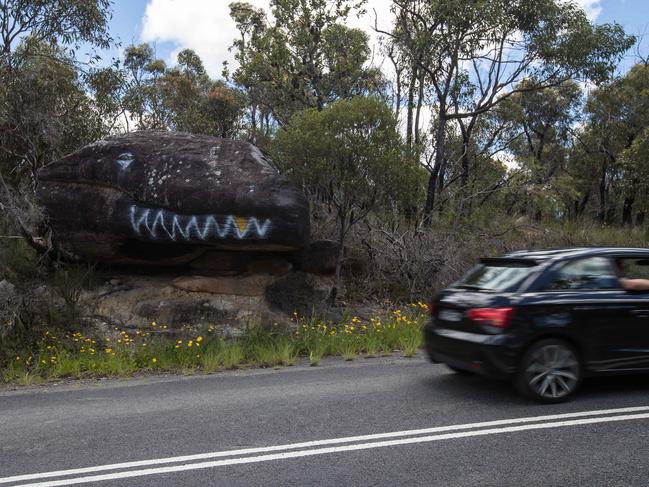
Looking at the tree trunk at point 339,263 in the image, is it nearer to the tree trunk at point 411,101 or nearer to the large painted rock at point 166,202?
the large painted rock at point 166,202

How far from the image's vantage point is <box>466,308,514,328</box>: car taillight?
5.89 m

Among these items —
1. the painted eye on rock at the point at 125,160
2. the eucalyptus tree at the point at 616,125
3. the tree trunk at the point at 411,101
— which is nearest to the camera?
the painted eye on rock at the point at 125,160

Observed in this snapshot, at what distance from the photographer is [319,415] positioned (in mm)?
5914

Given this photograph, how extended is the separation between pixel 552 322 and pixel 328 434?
258 cm

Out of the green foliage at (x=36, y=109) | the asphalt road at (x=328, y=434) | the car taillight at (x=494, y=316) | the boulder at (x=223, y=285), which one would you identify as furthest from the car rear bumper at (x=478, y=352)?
the green foliage at (x=36, y=109)

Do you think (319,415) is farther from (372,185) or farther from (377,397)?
(372,185)

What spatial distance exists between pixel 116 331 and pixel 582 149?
81.9ft

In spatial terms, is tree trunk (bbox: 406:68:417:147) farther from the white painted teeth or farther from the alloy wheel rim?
the alloy wheel rim

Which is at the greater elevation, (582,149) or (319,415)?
(582,149)

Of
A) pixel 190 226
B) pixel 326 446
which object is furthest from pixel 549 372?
pixel 190 226

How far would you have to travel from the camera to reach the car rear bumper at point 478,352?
232 inches

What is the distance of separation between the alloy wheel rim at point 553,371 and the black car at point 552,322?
0.03ft

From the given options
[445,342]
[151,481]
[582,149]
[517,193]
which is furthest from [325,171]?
[582,149]

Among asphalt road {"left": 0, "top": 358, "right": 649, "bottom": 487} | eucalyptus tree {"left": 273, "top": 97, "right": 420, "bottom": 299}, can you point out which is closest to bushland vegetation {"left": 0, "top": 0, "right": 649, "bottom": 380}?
eucalyptus tree {"left": 273, "top": 97, "right": 420, "bottom": 299}
